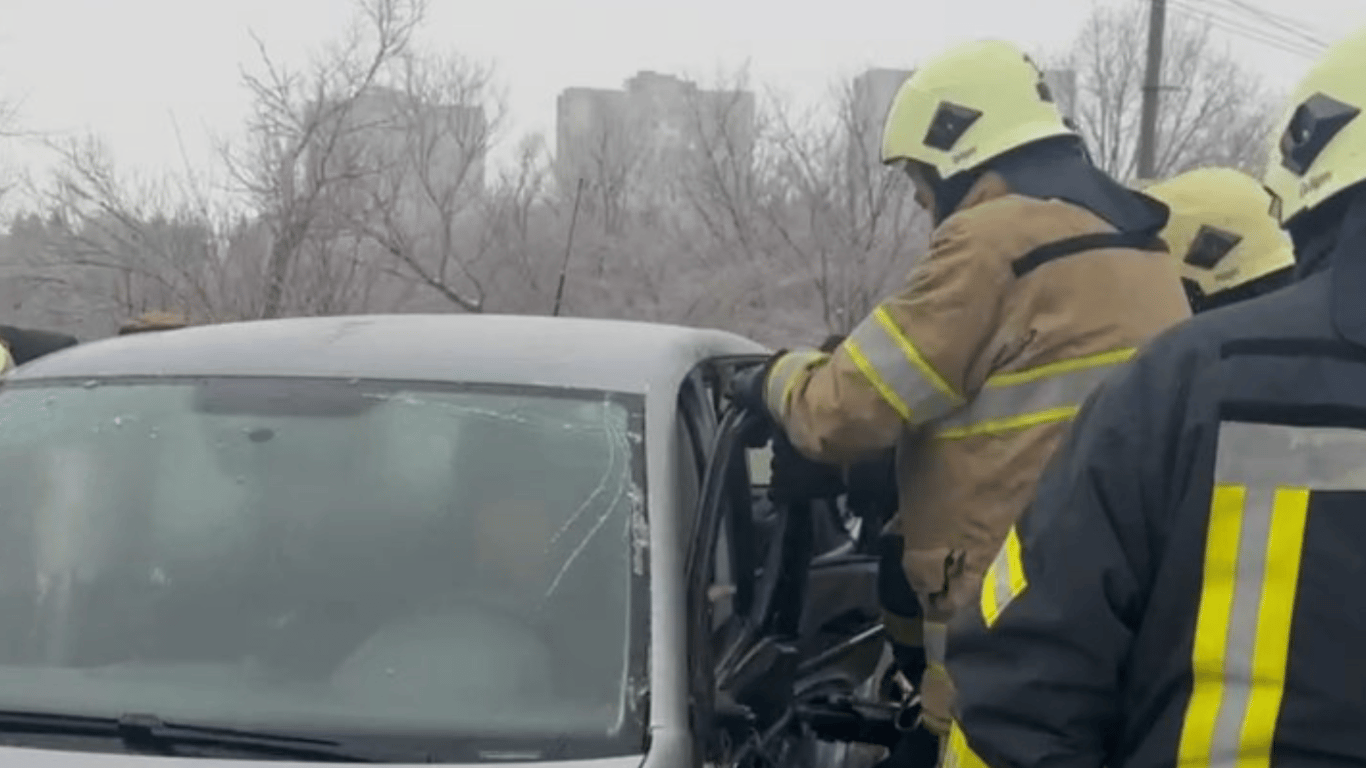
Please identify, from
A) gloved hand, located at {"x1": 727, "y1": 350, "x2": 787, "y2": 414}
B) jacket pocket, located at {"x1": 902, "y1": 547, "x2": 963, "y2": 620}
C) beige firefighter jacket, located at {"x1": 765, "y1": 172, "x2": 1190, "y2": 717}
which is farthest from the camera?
gloved hand, located at {"x1": 727, "y1": 350, "x2": 787, "y2": 414}

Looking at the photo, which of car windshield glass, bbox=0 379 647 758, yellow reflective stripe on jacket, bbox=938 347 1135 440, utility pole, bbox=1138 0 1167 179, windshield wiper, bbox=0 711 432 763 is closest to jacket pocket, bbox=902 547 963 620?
yellow reflective stripe on jacket, bbox=938 347 1135 440

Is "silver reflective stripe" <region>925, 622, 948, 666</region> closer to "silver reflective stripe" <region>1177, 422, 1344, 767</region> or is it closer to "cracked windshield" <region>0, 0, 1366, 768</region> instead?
"cracked windshield" <region>0, 0, 1366, 768</region>

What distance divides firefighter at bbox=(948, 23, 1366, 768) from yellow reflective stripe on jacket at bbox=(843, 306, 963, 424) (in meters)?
1.34

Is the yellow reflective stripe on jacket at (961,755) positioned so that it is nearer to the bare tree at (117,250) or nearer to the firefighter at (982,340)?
the firefighter at (982,340)

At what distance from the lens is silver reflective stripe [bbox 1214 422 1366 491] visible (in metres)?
2.11

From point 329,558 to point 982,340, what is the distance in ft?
4.02

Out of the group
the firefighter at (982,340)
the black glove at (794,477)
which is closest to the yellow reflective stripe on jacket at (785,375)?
the firefighter at (982,340)

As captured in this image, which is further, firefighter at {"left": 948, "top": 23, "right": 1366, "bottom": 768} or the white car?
the white car

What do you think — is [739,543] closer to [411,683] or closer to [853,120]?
[411,683]

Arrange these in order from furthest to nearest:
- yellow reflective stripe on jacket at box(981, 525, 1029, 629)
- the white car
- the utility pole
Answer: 1. the utility pole
2. the white car
3. yellow reflective stripe on jacket at box(981, 525, 1029, 629)

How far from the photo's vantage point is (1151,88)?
2377 cm

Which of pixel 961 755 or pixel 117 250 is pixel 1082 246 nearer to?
pixel 961 755

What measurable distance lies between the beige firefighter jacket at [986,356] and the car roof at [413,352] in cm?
36

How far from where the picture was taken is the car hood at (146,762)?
2.92 metres
